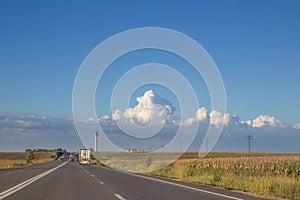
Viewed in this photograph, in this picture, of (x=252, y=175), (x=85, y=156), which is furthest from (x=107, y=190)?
(x=85, y=156)

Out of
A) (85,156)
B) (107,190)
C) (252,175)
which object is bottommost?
(252,175)

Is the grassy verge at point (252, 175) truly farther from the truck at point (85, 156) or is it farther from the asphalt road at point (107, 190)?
the truck at point (85, 156)

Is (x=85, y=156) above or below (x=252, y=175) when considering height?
above

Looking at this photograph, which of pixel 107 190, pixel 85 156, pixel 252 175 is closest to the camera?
pixel 107 190

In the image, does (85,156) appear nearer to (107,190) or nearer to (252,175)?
(252,175)

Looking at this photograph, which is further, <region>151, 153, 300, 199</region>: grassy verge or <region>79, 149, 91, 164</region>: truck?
<region>79, 149, 91, 164</region>: truck

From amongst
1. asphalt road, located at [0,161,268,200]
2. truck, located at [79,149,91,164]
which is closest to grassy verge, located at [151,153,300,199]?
asphalt road, located at [0,161,268,200]

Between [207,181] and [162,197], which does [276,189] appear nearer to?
[162,197]

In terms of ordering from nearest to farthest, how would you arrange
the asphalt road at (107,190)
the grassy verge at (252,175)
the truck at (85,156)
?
the asphalt road at (107,190)
the grassy verge at (252,175)
the truck at (85,156)

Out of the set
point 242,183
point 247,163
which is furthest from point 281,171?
point 242,183

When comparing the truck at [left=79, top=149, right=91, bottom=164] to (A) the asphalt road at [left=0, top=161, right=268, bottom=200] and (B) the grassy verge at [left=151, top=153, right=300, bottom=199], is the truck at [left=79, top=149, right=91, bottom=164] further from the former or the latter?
(A) the asphalt road at [left=0, top=161, right=268, bottom=200]

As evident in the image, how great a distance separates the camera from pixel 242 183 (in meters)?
24.1

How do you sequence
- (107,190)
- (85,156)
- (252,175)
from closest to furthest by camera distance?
(107,190) → (252,175) → (85,156)

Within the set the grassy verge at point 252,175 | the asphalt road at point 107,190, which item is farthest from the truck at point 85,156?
the asphalt road at point 107,190
